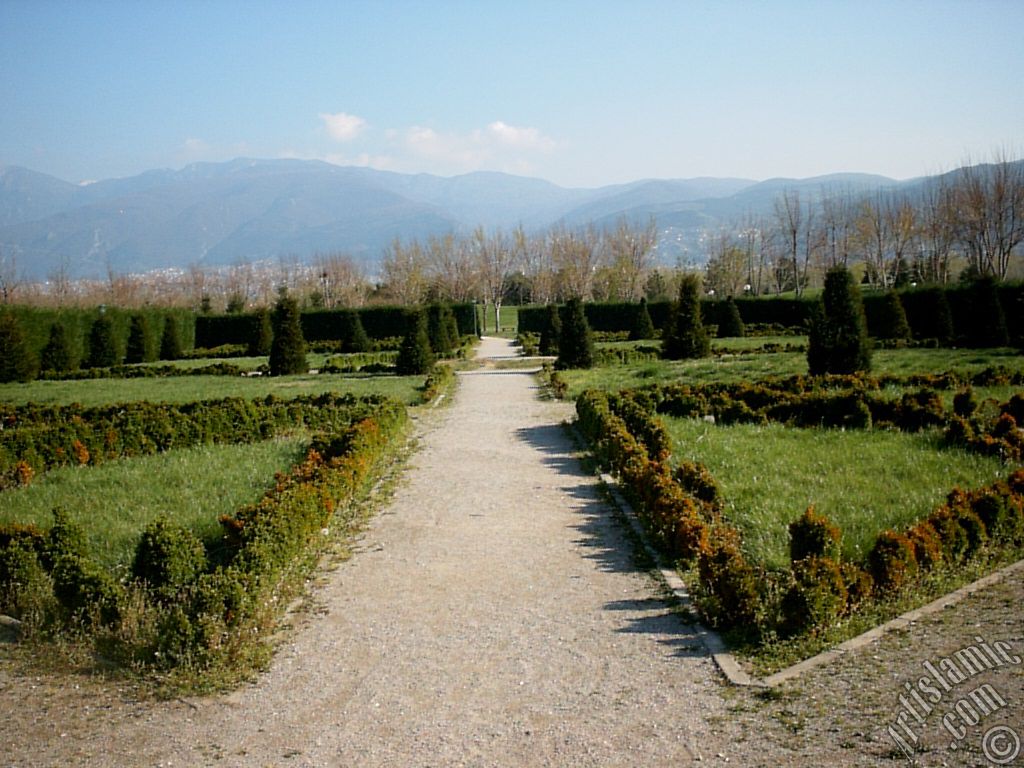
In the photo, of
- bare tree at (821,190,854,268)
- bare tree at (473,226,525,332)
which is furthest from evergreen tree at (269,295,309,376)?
bare tree at (821,190,854,268)

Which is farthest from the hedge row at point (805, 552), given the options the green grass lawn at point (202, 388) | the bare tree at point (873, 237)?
the bare tree at point (873, 237)

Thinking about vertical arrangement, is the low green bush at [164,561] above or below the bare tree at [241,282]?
below

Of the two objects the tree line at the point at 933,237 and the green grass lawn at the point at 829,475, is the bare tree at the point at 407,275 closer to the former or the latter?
the tree line at the point at 933,237

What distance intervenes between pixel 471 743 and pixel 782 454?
669 cm

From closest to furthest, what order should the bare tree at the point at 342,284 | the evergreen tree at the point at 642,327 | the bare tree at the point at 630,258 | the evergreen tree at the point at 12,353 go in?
the evergreen tree at the point at 12,353 < the evergreen tree at the point at 642,327 < the bare tree at the point at 630,258 < the bare tree at the point at 342,284

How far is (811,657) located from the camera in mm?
4883

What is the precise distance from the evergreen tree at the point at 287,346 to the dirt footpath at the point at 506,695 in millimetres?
19562

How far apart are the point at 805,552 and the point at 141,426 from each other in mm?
10407

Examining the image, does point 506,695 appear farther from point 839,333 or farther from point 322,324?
point 322,324

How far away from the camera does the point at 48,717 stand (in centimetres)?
470

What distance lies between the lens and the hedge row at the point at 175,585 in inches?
Answer: 210

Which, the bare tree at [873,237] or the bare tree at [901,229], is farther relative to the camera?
the bare tree at [873,237]

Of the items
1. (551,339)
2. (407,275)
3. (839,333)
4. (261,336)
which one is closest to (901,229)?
(551,339)

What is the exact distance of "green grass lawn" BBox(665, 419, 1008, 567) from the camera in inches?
273
